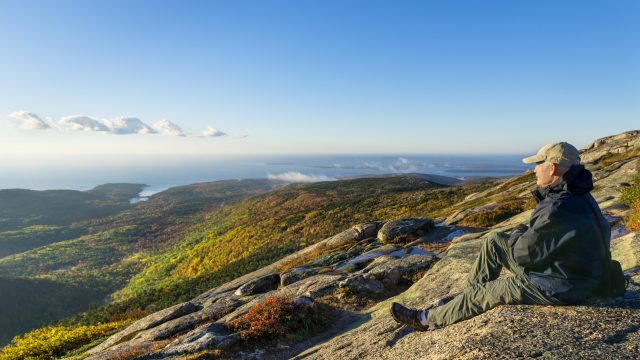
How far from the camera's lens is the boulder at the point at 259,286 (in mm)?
18094

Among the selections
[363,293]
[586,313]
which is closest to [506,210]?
[363,293]

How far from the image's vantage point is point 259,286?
18438 mm

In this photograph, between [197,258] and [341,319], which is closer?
[341,319]

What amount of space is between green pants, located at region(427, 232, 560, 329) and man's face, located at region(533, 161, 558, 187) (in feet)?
4.08

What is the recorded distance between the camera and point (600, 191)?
2180 centimetres

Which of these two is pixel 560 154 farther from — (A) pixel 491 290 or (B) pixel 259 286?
(B) pixel 259 286

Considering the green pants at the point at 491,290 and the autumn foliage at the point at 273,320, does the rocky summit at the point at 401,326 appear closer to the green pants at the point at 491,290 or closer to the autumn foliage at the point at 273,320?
the autumn foliage at the point at 273,320

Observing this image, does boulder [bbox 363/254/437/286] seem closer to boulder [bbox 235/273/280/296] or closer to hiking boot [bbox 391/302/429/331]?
boulder [bbox 235/273/280/296]

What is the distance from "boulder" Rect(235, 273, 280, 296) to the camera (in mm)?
18094

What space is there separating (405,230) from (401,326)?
14758 millimetres

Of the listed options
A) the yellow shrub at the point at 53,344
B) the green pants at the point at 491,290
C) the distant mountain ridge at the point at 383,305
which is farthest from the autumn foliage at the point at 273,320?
the yellow shrub at the point at 53,344

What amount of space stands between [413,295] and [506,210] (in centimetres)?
1616

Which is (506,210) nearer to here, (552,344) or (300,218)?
(552,344)

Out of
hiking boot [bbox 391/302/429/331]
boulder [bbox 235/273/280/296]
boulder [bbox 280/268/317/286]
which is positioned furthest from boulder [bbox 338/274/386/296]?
boulder [bbox 235/273/280/296]
